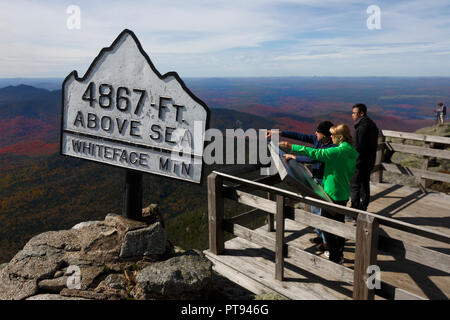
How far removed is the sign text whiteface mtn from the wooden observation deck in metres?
0.86

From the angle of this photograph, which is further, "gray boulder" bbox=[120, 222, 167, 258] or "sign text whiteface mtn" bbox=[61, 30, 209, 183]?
"gray boulder" bbox=[120, 222, 167, 258]

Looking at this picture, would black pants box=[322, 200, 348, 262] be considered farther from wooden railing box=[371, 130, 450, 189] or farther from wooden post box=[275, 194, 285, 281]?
wooden railing box=[371, 130, 450, 189]

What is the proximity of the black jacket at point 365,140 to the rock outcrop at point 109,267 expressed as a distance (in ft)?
11.2

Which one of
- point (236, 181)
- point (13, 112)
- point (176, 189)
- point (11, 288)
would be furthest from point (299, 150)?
point (13, 112)

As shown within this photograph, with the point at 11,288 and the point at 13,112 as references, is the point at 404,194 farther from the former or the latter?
the point at 13,112

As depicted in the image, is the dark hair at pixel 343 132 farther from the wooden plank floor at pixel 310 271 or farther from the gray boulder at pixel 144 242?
the gray boulder at pixel 144 242

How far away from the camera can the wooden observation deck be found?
413cm

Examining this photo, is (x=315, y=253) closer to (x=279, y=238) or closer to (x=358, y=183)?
(x=279, y=238)

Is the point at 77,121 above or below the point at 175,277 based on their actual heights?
above

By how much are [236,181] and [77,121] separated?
123 inches

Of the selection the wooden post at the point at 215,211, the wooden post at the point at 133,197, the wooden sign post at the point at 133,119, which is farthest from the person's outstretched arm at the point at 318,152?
the wooden post at the point at 133,197

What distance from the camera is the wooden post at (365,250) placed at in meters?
4.12

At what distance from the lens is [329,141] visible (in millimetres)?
5438

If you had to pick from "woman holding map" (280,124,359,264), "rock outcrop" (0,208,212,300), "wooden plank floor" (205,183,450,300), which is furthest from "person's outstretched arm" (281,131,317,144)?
"rock outcrop" (0,208,212,300)
